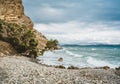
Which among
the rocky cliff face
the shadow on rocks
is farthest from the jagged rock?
the rocky cliff face

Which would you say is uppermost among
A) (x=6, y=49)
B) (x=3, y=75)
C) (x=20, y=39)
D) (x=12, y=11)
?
(x=12, y=11)

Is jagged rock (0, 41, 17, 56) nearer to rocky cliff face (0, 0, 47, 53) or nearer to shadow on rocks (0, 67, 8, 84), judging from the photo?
shadow on rocks (0, 67, 8, 84)

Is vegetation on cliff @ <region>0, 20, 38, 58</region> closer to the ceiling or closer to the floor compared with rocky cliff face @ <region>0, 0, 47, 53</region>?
closer to the floor

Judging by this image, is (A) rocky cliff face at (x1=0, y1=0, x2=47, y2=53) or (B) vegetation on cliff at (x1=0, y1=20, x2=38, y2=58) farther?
(A) rocky cliff face at (x1=0, y1=0, x2=47, y2=53)

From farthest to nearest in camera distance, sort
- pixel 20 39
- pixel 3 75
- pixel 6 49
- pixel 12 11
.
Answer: pixel 12 11 → pixel 20 39 → pixel 6 49 → pixel 3 75

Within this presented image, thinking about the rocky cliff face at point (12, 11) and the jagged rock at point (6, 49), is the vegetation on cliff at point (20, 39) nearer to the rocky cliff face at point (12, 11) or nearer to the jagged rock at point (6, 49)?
the jagged rock at point (6, 49)

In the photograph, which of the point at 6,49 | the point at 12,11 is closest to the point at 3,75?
the point at 6,49

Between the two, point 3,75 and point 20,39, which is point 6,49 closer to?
point 20,39

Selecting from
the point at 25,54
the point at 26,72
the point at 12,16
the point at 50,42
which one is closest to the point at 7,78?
the point at 26,72

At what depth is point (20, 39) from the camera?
70688mm

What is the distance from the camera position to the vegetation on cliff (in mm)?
66562

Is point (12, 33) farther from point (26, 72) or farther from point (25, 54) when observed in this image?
point (26, 72)

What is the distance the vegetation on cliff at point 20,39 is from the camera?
66562 mm

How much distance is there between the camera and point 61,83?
27688 millimetres
